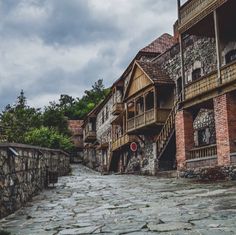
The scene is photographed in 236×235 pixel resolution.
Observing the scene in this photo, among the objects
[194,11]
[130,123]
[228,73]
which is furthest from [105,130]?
[228,73]

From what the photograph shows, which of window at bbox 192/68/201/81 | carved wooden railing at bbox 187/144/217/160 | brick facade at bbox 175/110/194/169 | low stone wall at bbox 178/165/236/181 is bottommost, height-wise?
low stone wall at bbox 178/165/236/181

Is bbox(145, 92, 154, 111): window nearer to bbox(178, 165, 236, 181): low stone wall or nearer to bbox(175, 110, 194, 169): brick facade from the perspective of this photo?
bbox(175, 110, 194, 169): brick facade

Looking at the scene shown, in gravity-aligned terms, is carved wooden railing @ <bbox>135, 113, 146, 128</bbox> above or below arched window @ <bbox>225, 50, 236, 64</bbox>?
below

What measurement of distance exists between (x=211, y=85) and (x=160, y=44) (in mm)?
19168

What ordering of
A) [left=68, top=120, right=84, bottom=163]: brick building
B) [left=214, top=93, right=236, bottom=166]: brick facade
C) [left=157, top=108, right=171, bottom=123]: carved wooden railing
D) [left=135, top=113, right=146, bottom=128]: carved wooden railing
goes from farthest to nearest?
1. [left=68, top=120, right=84, bottom=163]: brick building
2. [left=135, top=113, right=146, bottom=128]: carved wooden railing
3. [left=157, top=108, right=171, bottom=123]: carved wooden railing
4. [left=214, top=93, right=236, bottom=166]: brick facade

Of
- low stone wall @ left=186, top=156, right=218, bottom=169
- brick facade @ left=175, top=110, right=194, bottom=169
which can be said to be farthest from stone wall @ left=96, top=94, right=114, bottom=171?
low stone wall @ left=186, top=156, right=218, bottom=169

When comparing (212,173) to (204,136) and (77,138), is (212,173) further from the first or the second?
(77,138)

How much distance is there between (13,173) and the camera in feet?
28.8

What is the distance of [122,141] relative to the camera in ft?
104

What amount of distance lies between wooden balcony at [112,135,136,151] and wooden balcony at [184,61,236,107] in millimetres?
12615

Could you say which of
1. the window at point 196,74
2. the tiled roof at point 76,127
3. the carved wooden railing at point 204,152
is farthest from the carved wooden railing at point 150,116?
the tiled roof at point 76,127

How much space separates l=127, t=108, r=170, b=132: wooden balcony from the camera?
22875 mm

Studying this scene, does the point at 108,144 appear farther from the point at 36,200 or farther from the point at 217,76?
the point at 36,200

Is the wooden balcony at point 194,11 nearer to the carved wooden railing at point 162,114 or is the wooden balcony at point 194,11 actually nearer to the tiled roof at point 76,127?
the carved wooden railing at point 162,114
